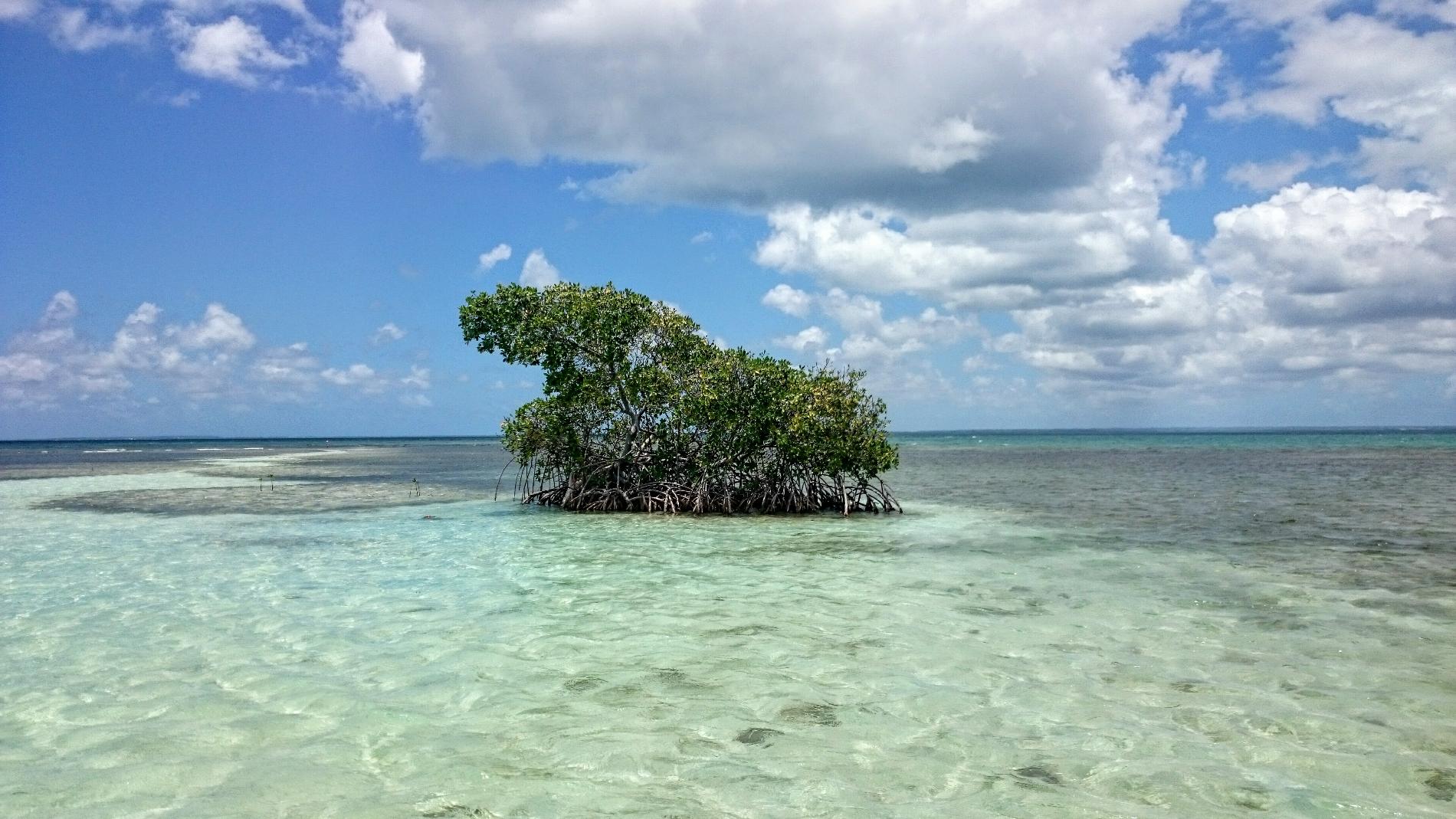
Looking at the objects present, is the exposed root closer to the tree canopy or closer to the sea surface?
the tree canopy

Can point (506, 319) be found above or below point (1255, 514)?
above

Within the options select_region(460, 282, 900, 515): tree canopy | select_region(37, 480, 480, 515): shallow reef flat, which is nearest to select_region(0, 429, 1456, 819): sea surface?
select_region(460, 282, 900, 515): tree canopy

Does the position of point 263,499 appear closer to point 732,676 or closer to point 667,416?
point 667,416

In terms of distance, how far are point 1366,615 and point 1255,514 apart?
43.0ft

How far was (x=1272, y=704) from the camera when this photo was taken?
694 centimetres

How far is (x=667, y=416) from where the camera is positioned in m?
23.5

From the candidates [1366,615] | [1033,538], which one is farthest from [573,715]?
[1033,538]

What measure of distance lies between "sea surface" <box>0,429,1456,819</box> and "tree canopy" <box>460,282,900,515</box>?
5.20 m

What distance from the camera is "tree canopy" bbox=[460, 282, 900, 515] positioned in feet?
72.7

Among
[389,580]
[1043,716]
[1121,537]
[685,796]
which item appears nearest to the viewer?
[685,796]

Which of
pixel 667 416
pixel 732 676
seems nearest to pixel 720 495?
pixel 667 416

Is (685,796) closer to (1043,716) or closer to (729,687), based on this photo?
(729,687)

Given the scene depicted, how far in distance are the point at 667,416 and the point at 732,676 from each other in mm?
15991

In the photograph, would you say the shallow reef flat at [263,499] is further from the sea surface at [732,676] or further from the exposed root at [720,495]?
the sea surface at [732,676]
